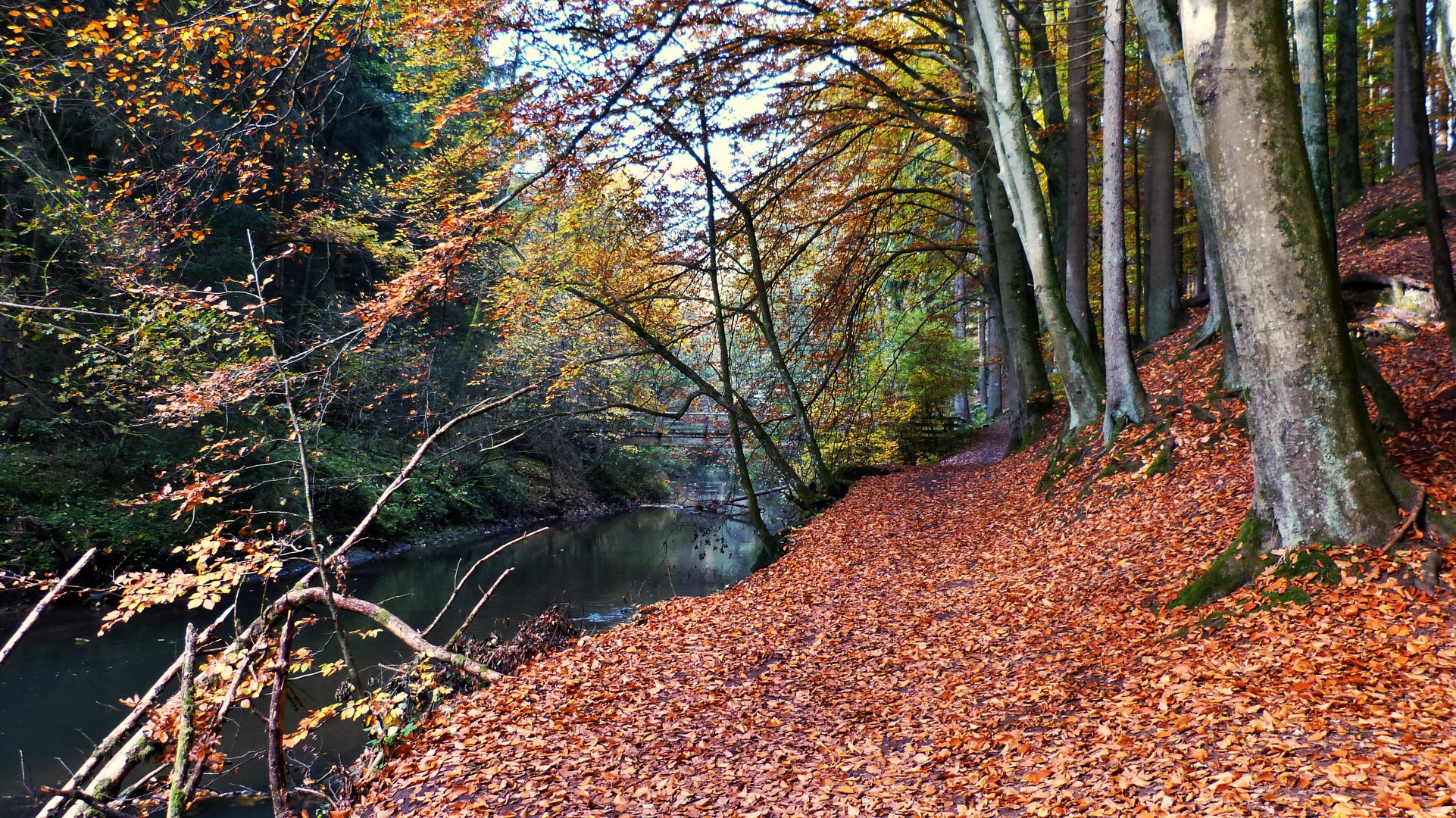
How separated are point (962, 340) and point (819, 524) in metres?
9.85

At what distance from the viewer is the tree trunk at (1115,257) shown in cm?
802

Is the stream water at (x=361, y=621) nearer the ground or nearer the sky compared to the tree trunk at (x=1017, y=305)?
nearer the ground

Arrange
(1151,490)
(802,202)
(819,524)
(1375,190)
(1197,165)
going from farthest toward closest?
1. (802,202)
2. (1375,190)
3. (819,524)
4. (1151,490)
5. (1197,165)

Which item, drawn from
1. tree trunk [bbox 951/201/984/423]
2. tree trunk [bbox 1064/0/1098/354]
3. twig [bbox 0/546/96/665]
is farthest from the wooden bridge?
twig [bbox 0/546/96/665]

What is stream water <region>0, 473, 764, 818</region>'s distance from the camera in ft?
24.3

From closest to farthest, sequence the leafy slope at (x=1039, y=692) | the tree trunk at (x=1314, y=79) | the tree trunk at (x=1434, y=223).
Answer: the leafy slope at (x=1039, y=692) → the tree trunk at (x=1434, y=223) → the tree trunk at (x=1314, y=79)

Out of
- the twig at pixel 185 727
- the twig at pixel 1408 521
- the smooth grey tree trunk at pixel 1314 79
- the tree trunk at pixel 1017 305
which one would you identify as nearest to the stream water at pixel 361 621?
the twig at pixel 185 727

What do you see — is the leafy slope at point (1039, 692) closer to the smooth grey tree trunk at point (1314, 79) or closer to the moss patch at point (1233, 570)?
the moss patch at point (1233, 570)

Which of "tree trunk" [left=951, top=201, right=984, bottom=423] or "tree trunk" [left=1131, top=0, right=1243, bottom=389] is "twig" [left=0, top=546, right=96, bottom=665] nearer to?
"tree trunk" [left=1131, top=0, right=1243, bottom=389]

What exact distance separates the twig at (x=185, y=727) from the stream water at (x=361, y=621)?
104 inches

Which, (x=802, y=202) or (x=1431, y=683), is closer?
(x=1431, y=683)

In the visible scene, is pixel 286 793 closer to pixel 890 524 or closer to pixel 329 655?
pixel 329 655

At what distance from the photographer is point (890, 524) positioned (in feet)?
34.7

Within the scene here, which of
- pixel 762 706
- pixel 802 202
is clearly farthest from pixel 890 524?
pixel 802 202
